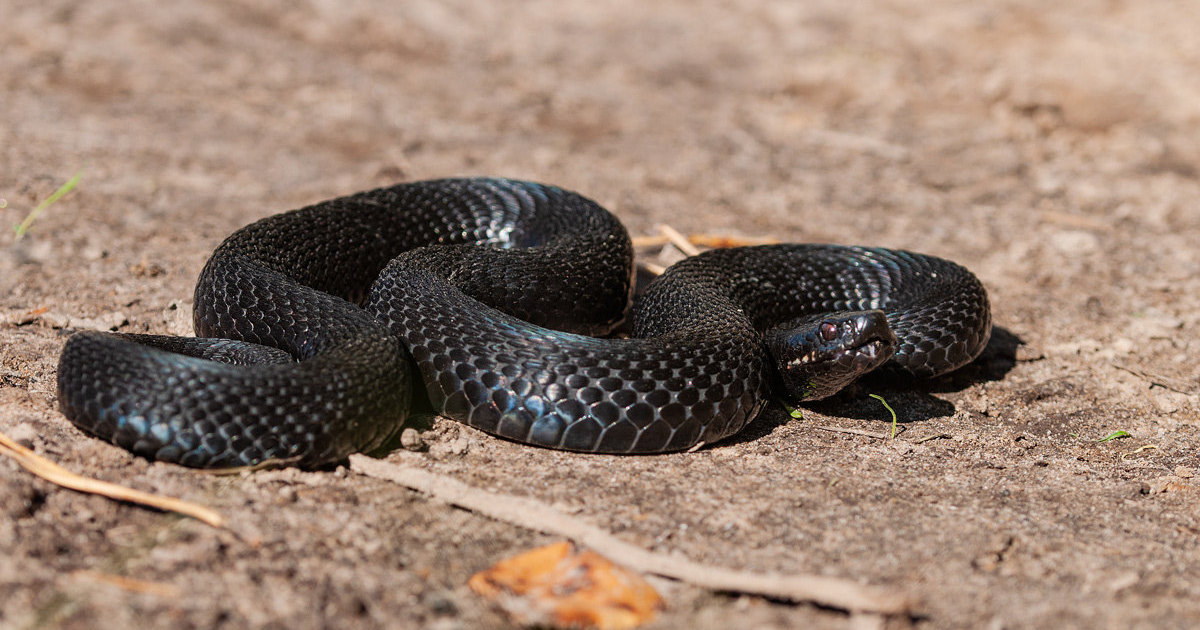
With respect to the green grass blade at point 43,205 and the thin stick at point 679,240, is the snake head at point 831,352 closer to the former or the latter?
the thin stick at point 679,240

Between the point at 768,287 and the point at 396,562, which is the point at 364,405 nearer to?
the point at 396,562

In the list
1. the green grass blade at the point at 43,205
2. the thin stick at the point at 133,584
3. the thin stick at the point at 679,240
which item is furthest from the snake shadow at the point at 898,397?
the green grass blade at the point at 43,205

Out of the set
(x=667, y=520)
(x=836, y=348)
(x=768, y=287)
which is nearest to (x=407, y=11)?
(x=768, y=287)

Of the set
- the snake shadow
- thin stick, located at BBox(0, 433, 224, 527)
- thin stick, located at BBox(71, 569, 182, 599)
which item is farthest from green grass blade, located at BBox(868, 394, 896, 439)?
thin stick, located at BBox(71, 569, 182, 599)

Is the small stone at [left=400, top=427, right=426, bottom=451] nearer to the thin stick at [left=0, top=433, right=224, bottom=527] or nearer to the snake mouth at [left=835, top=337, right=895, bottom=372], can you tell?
the thin stick at [left=0, top=433, right=224, bottom=527]

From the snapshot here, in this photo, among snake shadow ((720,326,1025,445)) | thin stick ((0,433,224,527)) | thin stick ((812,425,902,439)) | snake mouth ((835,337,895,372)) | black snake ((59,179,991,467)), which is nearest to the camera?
thin stick ((0,433,224,527))

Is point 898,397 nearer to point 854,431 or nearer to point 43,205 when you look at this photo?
point 854,431
